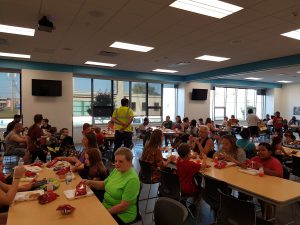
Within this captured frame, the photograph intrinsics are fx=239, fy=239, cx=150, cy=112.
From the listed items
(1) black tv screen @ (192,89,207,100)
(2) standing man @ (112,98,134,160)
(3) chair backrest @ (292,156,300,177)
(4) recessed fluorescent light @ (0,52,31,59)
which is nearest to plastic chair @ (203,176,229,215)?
(3) chair backrest @ (292,156,300,177)

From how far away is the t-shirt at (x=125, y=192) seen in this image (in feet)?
7.04

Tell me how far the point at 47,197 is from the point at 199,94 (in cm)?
1068

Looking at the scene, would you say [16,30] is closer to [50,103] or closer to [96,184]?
[96,184]

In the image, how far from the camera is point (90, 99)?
1042 cm

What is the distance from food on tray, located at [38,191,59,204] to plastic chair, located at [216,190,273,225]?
1.60m

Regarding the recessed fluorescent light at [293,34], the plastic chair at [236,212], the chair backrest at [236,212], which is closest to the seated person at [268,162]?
the plastic chair at [236,212]

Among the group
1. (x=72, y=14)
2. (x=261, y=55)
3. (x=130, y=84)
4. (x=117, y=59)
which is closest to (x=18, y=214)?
(x=72, y=14)

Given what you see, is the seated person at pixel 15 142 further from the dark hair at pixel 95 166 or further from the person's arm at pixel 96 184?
the person's arm at pixel 96 184

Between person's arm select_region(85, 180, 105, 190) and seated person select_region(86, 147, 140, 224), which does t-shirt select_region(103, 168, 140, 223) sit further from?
person's arm select_region(85, 180, 105, 190)

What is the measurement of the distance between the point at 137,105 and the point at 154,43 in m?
5.92

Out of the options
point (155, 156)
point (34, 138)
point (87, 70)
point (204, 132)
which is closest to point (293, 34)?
point (204, 132)

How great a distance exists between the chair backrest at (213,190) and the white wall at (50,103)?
24.4 ft

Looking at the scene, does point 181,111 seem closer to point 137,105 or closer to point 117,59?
point 137,105

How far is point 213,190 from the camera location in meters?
2.75
